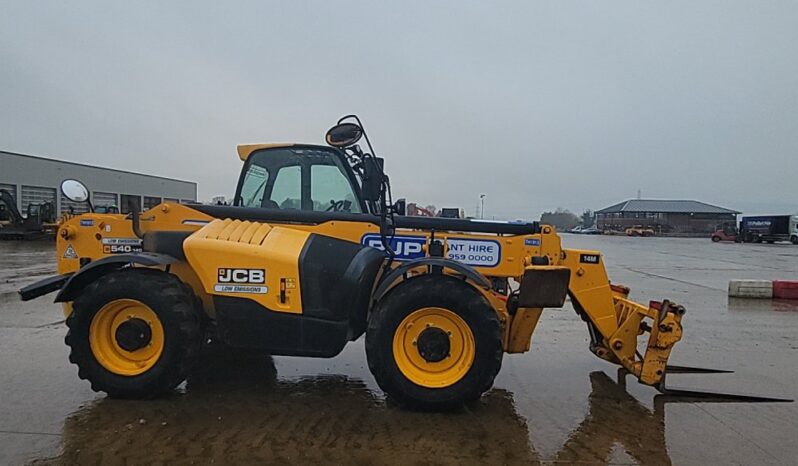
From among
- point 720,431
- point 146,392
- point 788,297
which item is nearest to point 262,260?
point 146,392

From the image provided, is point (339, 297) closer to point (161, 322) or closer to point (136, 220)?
point (161, 322)

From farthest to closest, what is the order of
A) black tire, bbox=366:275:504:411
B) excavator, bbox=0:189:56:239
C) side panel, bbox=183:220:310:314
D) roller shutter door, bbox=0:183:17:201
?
1. roller shutter door, bbox=0:183:17:201
2. excavator, bbox=0:189:56:239
3. side panel, bbox=183:220:310:314
4. black tire, bbox=366:275:504:411

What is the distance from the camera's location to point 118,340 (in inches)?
185

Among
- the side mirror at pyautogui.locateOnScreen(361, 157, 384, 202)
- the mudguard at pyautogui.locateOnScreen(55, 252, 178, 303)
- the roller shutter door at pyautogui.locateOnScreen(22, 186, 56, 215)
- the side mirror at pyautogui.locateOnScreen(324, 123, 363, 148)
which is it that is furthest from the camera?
the roller shutter door at pyautogui.locateOnScreen(22, 186, 56, 215)

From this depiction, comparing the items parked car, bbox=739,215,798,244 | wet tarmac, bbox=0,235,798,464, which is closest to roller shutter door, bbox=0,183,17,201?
wet tarmac, bbox=0,235,798,464

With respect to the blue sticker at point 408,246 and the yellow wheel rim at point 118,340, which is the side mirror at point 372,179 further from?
the yellow wheel rim at point 118,340

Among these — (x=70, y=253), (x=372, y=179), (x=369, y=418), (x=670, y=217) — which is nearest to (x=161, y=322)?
(x=70, y=253)

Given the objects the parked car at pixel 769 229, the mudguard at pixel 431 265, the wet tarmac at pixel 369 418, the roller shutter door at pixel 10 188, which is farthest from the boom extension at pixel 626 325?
the parked car at pixel 769 229

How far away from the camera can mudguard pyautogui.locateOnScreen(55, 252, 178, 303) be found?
4.71 m

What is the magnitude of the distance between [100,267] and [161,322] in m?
0.78

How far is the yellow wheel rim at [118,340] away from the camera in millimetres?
4703

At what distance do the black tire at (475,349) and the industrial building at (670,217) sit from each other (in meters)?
76.5

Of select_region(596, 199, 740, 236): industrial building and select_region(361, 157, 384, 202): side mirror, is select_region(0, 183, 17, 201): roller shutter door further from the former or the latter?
select_region(596, 199, 740, 236): industrial building

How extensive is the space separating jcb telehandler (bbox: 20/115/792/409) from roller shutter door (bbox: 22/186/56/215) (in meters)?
41.7
